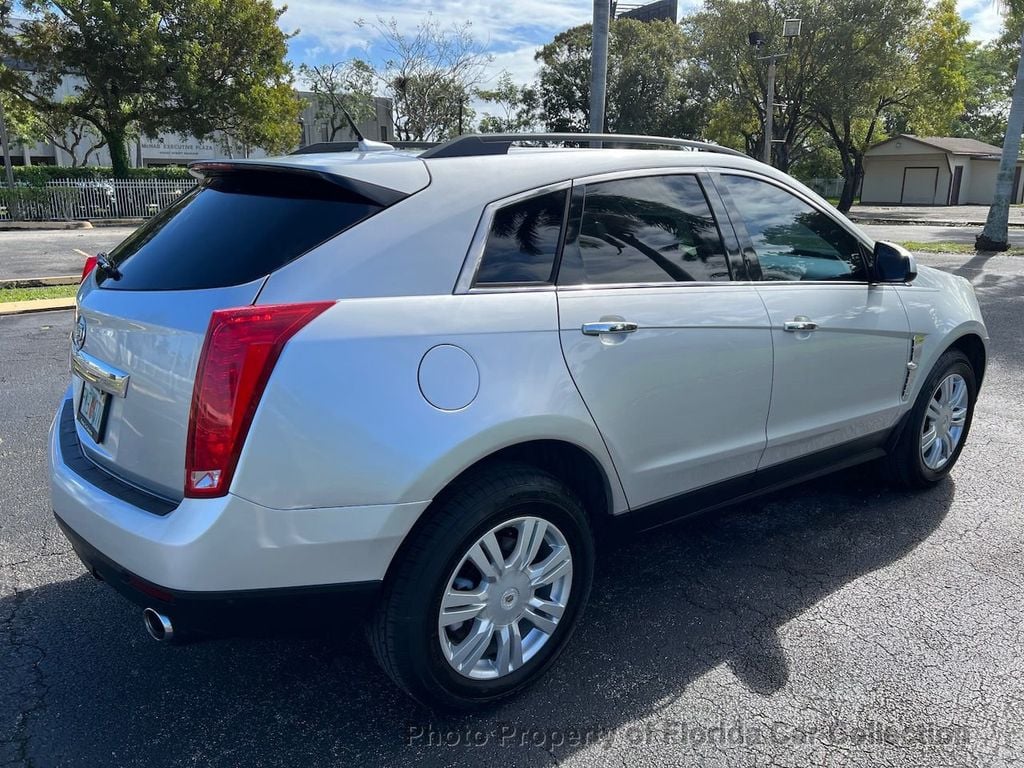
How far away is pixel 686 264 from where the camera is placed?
298 centimetres

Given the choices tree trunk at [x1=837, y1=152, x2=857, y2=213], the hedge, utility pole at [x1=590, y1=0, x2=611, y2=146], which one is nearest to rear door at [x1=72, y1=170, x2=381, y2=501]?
utility pole at [x1=590, y1=0, x2=611, y2=146]

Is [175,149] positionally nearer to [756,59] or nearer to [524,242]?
[756,59]

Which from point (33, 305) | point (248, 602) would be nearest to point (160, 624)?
point (248, 602)

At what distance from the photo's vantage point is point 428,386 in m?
2.20

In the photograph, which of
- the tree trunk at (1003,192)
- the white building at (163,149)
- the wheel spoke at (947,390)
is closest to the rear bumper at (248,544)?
the wheel spoke at (947,390)

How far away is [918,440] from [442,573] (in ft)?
9.63

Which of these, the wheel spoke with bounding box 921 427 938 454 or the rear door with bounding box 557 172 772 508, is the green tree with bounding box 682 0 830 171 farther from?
the rear door with bounding box 557 172 772 508

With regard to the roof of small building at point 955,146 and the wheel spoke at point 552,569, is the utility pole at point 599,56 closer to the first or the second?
the wheel spoke at point 552,569

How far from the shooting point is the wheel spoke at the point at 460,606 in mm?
2357

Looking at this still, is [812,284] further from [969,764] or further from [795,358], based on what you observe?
[969,764]

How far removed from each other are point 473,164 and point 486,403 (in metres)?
0.81

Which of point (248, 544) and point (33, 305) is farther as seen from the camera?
point (33, 305)

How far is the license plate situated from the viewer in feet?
8.18

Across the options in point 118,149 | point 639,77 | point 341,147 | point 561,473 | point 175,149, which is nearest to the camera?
point 561,473
